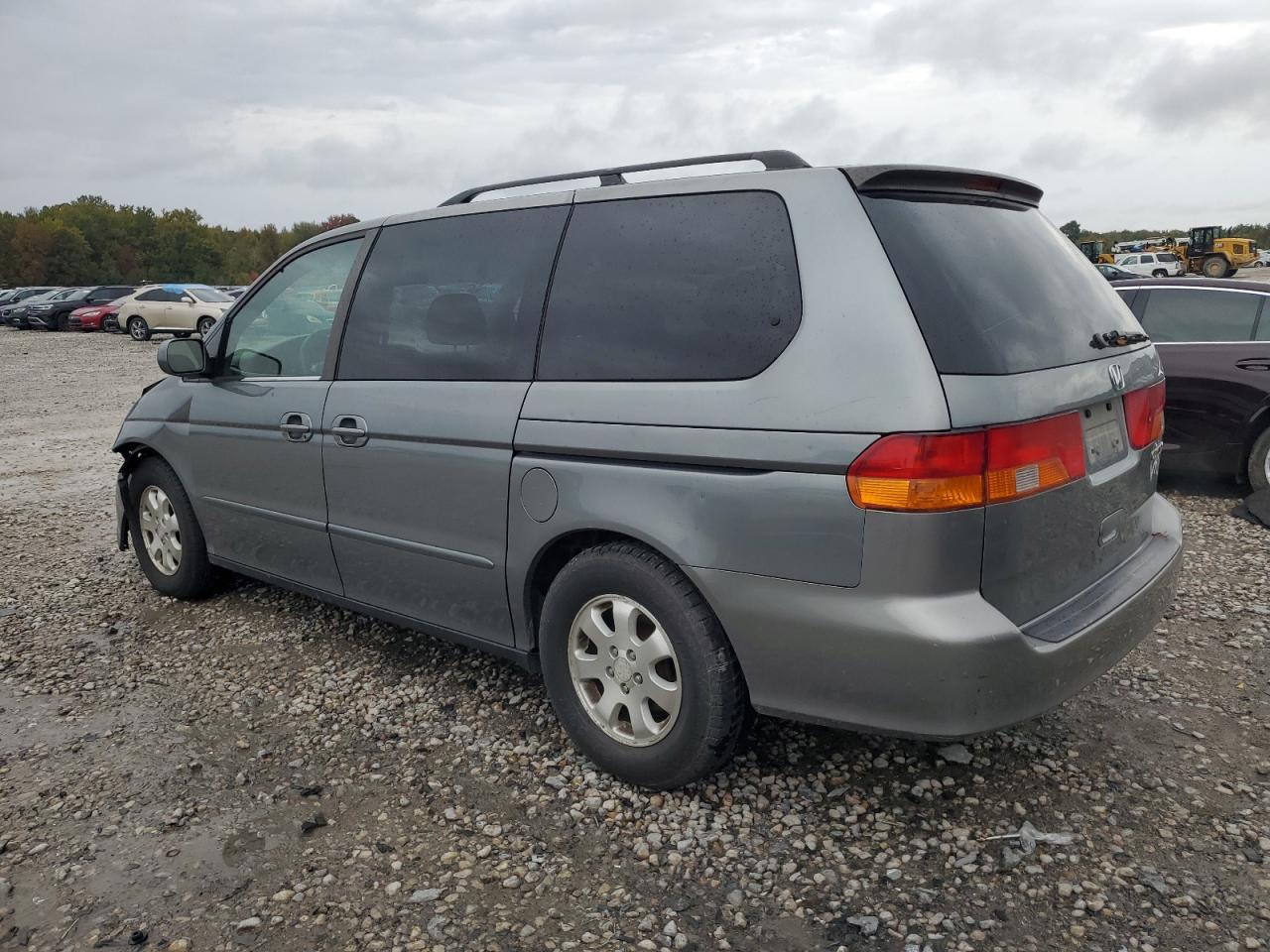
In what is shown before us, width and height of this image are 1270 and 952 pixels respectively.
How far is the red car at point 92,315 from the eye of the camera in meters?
32.8

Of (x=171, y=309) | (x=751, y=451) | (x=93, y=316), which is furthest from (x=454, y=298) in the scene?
(x=93, y=316)

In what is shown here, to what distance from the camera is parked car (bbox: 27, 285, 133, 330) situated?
34.2 m

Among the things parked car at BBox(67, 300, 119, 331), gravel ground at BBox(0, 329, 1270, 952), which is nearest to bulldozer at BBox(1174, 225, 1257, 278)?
parked car at BBox(67, 300, 119, 331)

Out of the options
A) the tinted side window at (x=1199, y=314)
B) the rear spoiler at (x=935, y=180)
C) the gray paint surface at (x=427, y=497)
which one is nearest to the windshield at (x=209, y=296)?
the tinted side window at (x=1199, y=314)

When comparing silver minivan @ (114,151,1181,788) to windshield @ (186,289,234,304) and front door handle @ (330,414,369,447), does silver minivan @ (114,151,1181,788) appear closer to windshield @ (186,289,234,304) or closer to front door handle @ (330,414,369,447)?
front door handle @ (330,414,369,447)

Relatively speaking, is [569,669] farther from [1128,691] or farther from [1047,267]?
[1128,691]

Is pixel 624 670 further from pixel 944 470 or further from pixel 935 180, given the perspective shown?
pixel 935 180

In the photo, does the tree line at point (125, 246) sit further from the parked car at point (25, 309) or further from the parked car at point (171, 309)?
the parked car at point (171, 309)

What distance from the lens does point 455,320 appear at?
11.5 ft

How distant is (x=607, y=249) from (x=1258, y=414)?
5.71m

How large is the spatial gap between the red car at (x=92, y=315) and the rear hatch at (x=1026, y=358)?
115 feet

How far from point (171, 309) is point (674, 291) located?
29501 mm

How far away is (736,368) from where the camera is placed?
2.68 meters

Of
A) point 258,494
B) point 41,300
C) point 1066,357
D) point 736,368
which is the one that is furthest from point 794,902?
point 41,300
